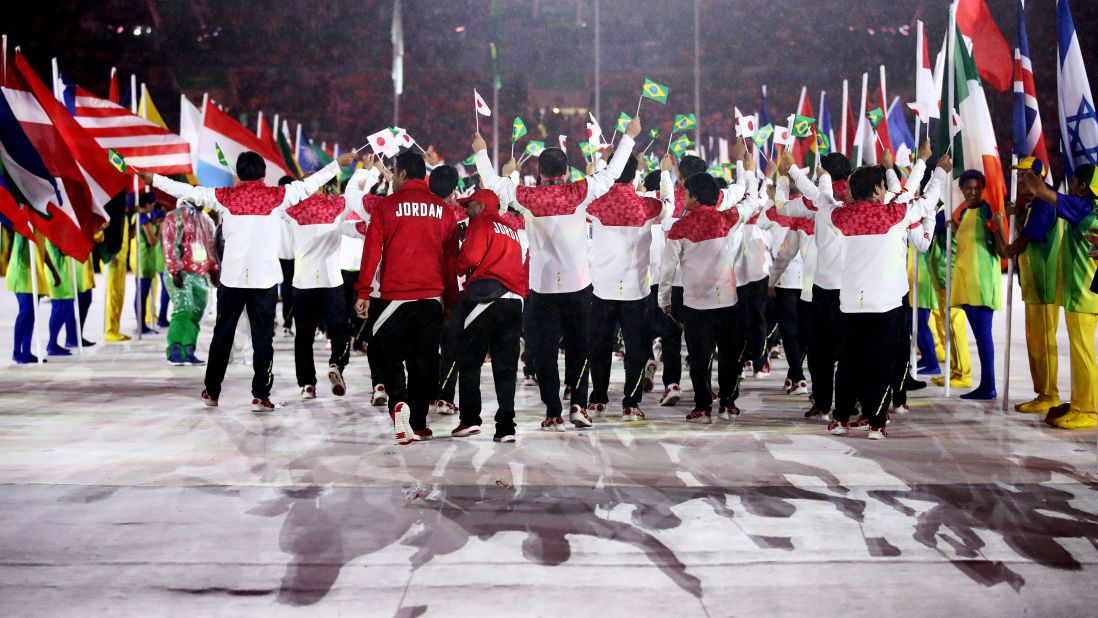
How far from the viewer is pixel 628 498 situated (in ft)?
18.2

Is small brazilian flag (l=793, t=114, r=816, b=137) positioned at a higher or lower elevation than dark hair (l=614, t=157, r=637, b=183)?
higher

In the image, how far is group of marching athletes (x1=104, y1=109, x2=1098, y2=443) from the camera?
711 cm

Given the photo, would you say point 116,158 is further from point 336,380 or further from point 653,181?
point 653,181

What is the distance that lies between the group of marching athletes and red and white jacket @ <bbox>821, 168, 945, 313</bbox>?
1 centimetres

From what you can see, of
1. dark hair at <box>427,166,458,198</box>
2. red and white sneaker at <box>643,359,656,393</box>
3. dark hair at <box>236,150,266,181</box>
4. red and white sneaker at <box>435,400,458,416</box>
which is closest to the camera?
dark hair at <box>427,166,458,198</box>

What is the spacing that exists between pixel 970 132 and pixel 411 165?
4.60 metres

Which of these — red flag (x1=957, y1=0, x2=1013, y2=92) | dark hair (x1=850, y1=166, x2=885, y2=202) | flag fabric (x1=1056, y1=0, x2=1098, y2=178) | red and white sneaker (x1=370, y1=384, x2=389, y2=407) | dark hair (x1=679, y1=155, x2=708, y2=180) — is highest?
red flag (x1=957, y1=0, x2=1013, y2=92)

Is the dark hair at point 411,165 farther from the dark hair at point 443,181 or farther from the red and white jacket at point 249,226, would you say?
the red and white jacket at point 249,226

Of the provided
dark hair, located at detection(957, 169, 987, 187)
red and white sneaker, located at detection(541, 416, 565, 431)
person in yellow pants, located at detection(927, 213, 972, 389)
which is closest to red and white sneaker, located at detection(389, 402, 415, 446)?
red and white sneaker, located at detection(541, 416, 565, 431)

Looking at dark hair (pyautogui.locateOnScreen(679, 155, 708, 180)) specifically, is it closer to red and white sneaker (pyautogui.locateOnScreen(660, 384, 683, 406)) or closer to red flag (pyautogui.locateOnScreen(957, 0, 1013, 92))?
red and white sneaker (pyautogui.locateOnScreen(660, 384, 683, 406))

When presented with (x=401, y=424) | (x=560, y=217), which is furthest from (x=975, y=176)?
(x=401, y=424)

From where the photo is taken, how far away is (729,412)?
27.4 ft

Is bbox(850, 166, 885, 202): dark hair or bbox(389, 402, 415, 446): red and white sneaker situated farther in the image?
bbox(850, 166, 885, 202): dark hair

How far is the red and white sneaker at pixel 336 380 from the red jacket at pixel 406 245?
243cm
